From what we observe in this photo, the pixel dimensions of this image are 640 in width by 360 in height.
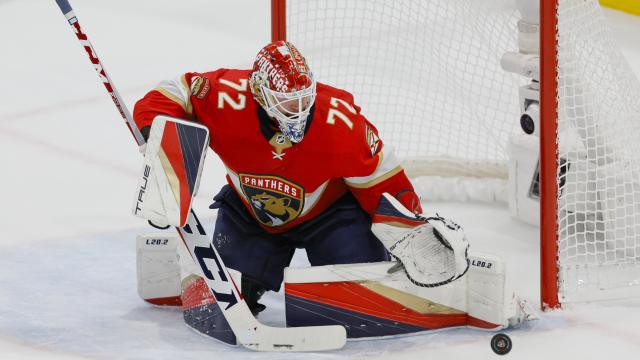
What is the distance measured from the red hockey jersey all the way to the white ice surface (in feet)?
1.14

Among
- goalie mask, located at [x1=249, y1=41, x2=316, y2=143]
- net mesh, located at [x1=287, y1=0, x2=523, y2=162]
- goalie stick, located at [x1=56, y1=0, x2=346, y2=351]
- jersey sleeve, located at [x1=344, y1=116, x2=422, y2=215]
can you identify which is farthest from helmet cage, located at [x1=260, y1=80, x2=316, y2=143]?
net mesh, located at [x1=287, y1=0, x2=523, y2=162]

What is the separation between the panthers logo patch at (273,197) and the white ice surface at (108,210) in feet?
0.87

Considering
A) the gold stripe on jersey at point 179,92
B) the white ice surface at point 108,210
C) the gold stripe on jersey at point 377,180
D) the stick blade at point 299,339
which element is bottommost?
the white ice surface at point 108,210

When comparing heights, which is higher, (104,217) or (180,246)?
(180,246)

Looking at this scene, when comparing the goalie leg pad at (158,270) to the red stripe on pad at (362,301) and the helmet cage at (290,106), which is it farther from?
the helmet cage at (290,106)

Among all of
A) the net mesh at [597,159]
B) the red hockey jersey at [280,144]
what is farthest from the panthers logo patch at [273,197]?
the net mesh at [597,159]

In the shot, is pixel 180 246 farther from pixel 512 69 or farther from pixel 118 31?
pixel 118 31

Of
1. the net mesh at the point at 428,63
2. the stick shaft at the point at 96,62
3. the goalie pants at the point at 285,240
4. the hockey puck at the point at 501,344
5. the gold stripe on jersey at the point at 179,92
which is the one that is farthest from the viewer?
the net mesh at the point at 428,63

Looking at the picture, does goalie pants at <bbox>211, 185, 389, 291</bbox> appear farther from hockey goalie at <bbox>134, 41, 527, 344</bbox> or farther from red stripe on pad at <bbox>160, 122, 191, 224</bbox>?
red stripe on pad at <bbox>160, 122, 191, 224</bbox>

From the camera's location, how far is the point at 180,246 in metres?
3.46

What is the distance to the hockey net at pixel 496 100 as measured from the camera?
11.9 feet

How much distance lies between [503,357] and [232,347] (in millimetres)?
618

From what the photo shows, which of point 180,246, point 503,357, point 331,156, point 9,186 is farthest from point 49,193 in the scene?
point 503,357

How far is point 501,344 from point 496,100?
4.43ft
